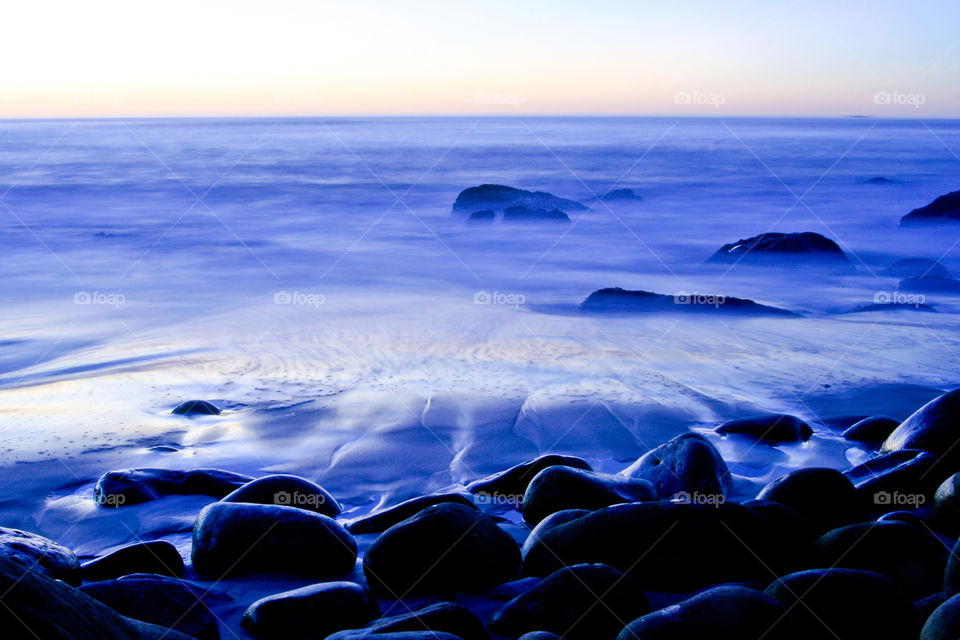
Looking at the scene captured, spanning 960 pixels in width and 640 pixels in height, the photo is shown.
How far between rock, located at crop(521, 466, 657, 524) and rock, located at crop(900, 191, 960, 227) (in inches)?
642

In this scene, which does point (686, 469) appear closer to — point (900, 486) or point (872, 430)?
point (900, 486)

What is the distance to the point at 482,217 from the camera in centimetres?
1878

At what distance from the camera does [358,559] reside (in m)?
3.68

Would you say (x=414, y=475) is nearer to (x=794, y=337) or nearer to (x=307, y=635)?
(x=307, y=635)

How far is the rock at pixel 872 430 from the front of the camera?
5.40 meters

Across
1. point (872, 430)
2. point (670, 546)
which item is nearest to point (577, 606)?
point (670, 546)

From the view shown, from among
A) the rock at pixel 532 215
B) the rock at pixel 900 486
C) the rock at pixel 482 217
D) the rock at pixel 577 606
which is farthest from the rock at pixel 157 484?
the rock at pixel 532 215

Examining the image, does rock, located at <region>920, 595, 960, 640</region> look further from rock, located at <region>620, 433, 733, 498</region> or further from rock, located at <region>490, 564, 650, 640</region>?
rock, located at <region>620, 433, 733, 498</region>

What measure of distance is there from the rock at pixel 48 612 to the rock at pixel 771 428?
403 centimetres

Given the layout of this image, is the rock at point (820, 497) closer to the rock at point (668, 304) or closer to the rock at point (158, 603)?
the rock at point (158, 603)

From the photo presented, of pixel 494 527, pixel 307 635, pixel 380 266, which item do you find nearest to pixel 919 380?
pixel 494 527

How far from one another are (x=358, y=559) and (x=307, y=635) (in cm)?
69

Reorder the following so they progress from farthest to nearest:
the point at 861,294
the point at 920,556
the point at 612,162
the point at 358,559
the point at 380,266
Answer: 1. the point at 612,162
2. the point at 380,266
3. the point at 861,294
4. the point at 358,559
5. the point at 920,556

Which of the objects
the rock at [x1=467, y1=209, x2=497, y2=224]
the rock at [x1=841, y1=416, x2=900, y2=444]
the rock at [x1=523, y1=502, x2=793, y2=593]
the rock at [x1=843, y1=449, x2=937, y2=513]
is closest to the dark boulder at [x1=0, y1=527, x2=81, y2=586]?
the rock at [x1=523, y1=502, x2=793, y2=593]
